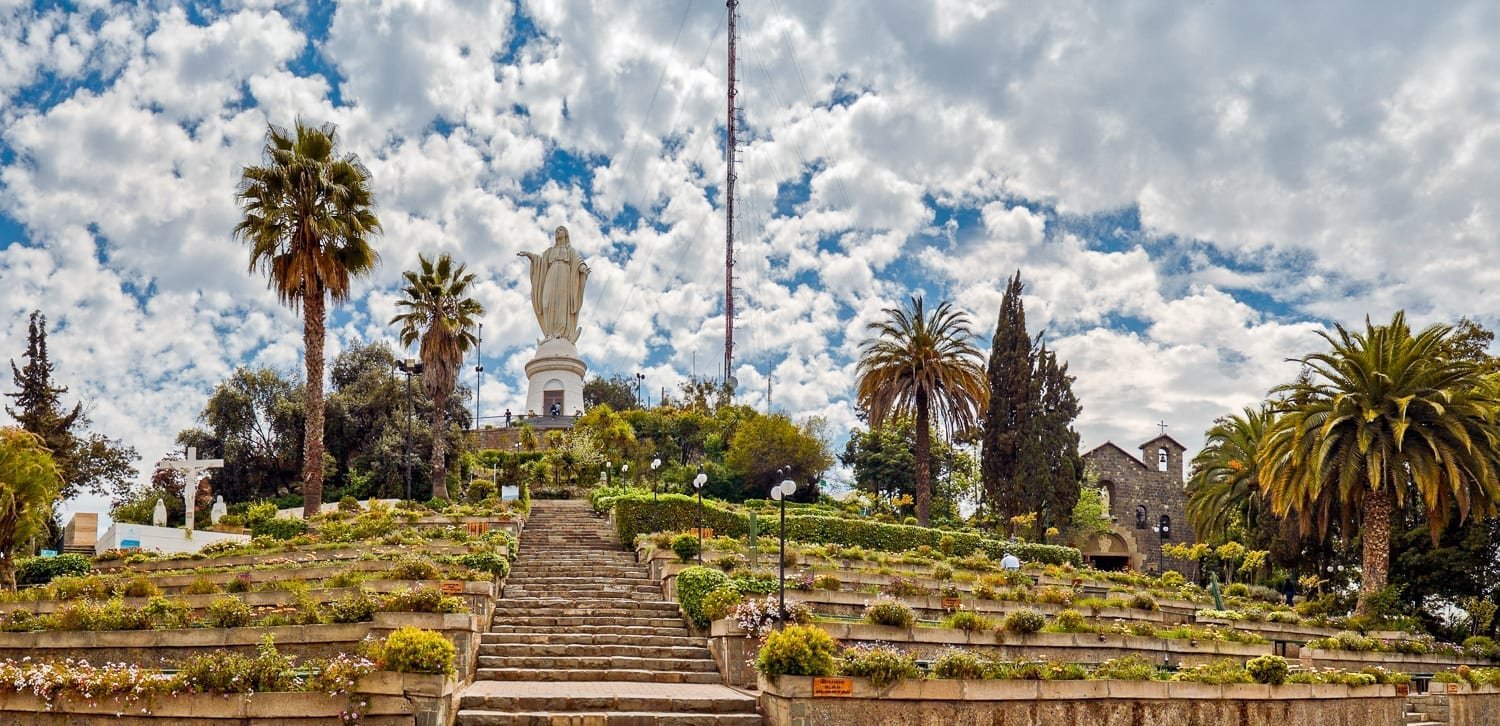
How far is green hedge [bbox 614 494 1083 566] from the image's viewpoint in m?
29.2

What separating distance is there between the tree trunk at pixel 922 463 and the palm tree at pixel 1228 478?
31.0ft

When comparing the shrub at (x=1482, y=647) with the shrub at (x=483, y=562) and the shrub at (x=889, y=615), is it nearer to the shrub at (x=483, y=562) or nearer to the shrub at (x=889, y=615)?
the shrub at (x=889, y=615)

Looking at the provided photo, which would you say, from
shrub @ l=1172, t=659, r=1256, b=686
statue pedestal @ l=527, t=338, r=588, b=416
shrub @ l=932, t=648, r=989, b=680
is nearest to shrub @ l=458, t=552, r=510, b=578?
shrub @ l=932, t=648, r=989, b=680

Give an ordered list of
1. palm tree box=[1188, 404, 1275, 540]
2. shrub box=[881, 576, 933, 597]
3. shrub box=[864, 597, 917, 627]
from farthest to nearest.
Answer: palm tree box=[1188, 404, 1275, 540], shrub box=[881, 576, 933, 597], shrub box=[864, 597, 917, 627]

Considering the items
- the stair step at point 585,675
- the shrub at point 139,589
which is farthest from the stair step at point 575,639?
the shrub at point 139,589

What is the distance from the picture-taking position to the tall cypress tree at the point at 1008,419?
4475cm

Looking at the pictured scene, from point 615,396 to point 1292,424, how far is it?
61.4 m

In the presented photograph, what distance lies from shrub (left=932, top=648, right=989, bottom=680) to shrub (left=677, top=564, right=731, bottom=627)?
437cm

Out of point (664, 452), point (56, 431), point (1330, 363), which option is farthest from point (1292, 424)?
point (56, 431)

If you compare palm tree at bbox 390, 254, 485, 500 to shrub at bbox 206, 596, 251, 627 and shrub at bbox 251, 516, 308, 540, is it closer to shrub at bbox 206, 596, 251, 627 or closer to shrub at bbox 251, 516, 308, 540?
shrub at bbox 251, 516, 308, 540

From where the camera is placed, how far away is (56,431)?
40.3 meters

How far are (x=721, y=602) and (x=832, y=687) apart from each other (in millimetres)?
3710

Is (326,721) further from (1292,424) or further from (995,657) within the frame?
(1292,424)

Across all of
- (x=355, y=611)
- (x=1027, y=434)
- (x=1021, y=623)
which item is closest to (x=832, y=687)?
(x=1021, y=623)
